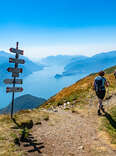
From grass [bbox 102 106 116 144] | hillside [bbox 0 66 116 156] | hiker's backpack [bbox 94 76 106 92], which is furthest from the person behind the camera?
hiker's backpack [bbox 94 76 106 92]

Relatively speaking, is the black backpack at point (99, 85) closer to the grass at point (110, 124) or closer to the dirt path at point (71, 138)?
the grass at point (110, 124)

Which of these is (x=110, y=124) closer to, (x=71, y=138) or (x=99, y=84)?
(x=99, y=84)

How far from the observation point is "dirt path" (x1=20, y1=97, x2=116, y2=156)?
734 cm

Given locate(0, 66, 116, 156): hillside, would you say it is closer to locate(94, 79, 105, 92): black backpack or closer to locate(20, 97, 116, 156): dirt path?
locate(20, 97, 116, 156): dirt path

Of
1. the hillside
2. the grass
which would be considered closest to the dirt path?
the hillside

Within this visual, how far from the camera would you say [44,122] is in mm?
11562

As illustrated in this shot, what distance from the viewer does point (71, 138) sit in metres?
8.88

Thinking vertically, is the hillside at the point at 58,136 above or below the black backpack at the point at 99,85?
below

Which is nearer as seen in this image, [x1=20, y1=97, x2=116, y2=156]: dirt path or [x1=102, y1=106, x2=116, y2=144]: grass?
[x1=20, y1=97, x2=116, y2=156]: dirt path

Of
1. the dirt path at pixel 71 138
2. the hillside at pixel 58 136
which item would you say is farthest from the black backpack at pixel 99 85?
the dirt path at pixel 71 138

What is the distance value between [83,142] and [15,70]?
7.29 metres

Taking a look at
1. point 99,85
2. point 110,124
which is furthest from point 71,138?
point 99,85

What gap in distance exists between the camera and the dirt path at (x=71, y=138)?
7336 mm

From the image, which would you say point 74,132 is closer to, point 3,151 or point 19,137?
point 19,137
